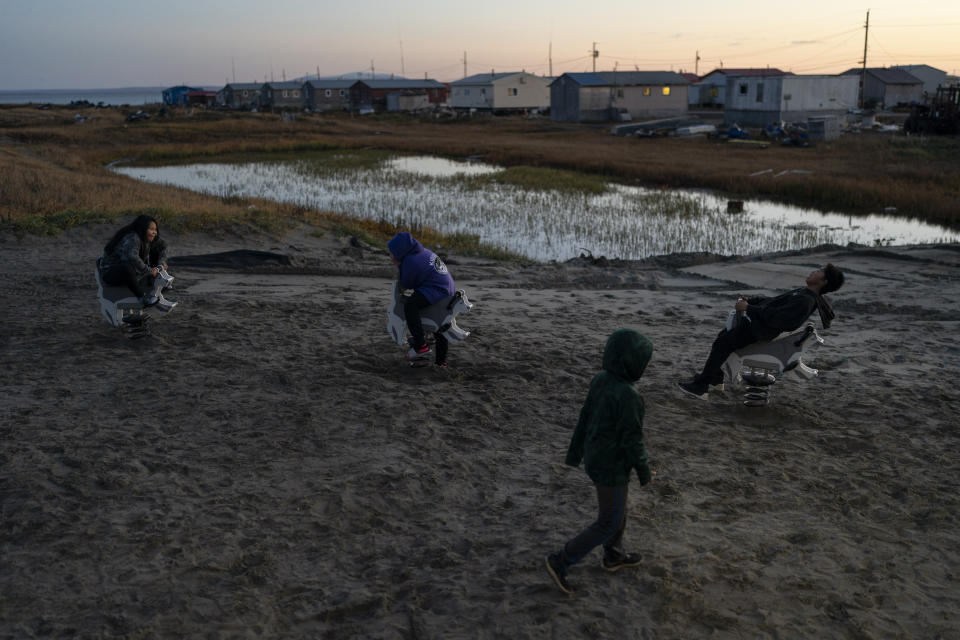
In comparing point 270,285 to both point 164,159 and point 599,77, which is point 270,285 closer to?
point 164,159

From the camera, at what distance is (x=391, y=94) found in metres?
89.6

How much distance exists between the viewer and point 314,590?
4.18 meters

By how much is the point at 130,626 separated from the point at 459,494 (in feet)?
7.33

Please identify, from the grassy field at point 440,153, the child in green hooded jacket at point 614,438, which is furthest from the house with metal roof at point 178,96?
the child in green hooded jacket at point 614,438

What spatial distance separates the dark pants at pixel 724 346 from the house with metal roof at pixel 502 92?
239ft

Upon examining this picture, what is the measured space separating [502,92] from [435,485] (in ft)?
246

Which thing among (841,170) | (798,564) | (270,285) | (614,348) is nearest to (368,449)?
(614,348)

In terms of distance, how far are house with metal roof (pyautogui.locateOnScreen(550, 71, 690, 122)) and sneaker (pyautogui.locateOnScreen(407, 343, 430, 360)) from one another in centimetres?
5837

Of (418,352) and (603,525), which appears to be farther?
(418,352)

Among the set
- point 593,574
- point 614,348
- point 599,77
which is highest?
point 599,77

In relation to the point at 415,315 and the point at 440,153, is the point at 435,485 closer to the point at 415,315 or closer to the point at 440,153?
the point at 415,315

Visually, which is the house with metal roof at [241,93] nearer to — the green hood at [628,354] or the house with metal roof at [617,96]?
A: the house with metal roof at [617,96]

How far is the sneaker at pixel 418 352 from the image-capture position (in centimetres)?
764

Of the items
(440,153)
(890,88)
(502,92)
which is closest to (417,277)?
(440,153)
